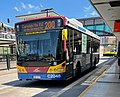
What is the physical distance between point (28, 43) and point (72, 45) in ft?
7.28

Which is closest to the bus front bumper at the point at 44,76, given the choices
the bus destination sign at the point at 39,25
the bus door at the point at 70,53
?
the bus door at the point at 70,53

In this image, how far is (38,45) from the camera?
36.7ft

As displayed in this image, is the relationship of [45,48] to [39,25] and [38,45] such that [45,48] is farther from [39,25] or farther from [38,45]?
[39,25]

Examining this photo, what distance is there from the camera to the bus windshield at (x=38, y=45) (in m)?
10.9

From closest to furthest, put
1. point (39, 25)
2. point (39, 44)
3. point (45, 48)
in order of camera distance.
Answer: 1. point (45, 48)
2. point (39, 44)
3. point (39, 25)

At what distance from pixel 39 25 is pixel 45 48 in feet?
3.98

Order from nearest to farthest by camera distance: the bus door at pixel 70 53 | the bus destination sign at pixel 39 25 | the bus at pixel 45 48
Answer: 1. the bus at pixel 45 48
2. the bus destination sign at pixel 39 25
3. the bus door at pixel 70 53

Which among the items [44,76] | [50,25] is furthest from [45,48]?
[44,76]

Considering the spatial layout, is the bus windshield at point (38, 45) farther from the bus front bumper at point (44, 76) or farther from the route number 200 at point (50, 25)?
the bus front bumper at point (44, 76)

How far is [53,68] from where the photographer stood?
425 inches

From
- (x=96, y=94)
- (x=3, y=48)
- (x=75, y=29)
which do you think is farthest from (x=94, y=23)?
(x=96, y=94)

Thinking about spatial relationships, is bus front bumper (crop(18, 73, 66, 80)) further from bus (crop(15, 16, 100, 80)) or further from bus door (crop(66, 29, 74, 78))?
bus door (crop(66, 29, 74, 78))

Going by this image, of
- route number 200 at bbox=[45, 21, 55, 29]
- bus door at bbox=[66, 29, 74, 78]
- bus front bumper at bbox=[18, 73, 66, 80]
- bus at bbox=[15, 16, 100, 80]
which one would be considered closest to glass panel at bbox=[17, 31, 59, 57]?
bus at bbox=[15, 16, 100, 80]

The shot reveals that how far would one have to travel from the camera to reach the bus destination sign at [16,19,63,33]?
36.5ft
